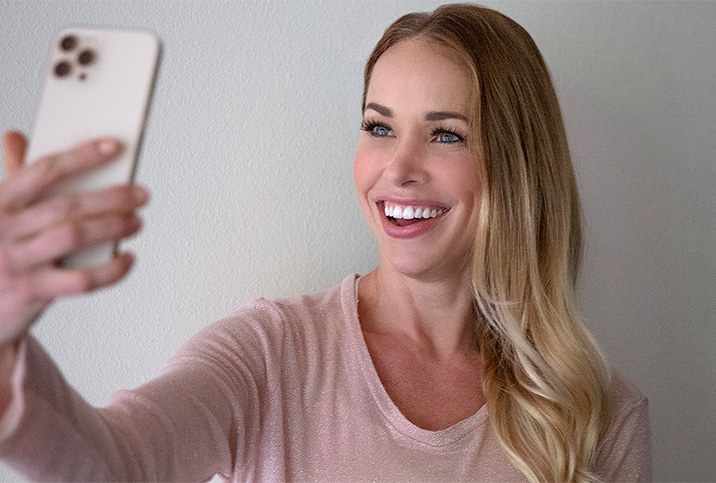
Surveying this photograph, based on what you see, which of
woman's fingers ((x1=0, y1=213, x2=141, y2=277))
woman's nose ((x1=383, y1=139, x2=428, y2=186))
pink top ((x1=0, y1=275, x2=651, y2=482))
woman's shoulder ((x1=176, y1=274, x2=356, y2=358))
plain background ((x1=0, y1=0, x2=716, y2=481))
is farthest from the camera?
plain background ((x1=0, y1=0, x2=716, y2=481))

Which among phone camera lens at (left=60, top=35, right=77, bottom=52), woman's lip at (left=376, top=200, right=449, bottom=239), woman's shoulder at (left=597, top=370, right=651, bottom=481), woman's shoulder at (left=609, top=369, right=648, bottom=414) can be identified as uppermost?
phone camera lens at (left=60, top=35, right=77, bottom=52)

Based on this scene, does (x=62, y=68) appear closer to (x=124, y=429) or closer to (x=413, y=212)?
(x=124, y=429)

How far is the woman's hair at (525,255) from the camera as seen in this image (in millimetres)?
1226

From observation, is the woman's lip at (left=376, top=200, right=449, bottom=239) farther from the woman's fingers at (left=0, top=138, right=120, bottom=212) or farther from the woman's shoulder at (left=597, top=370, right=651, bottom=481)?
the woman's fingers at (left=0, top=138, right=120, bottom=212)

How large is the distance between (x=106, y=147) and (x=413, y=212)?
699 mm

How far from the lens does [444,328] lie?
4.50ft

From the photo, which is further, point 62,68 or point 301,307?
point 301,307

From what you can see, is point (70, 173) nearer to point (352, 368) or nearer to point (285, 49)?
point (352, 368)

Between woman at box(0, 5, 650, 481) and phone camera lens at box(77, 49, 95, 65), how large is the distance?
0.44m

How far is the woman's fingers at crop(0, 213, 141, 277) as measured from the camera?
55 centimetres

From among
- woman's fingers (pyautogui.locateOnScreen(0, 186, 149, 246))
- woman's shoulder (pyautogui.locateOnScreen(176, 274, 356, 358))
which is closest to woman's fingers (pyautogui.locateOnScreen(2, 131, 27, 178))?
woman's fingers (pyautogui.locateOnScreen(0, 186, 149, 246))

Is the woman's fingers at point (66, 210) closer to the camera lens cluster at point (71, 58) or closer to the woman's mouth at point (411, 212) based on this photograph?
the camera lens cluster at point (71, 58)

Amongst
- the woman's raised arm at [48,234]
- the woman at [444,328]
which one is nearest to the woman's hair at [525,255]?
the woman at [444,328]

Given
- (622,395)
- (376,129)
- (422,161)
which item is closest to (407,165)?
(422,161)
